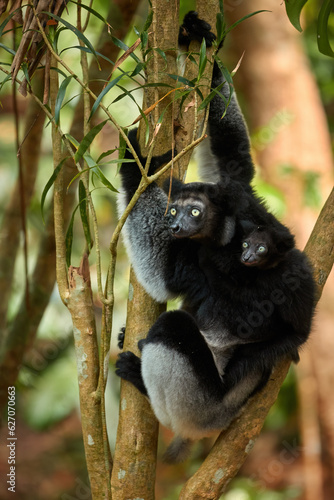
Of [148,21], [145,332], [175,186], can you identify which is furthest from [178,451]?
[148,21]

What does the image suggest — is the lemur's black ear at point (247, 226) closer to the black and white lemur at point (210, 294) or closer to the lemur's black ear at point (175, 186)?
the black and white lemur at point (210, 294)

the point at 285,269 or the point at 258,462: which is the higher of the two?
the point at 285,269

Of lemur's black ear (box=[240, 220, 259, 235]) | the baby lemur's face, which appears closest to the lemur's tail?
the baby lemur's face

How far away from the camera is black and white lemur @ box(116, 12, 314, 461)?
3545mm

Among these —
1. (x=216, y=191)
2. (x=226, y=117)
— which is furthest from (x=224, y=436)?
(x=226, y=117)

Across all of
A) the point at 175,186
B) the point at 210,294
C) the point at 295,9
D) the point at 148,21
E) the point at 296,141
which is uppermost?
the point at 295,9

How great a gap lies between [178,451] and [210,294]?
1387mm

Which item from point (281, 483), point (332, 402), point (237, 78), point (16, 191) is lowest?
point (281, 483)

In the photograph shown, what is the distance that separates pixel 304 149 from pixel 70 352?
16.2 ft

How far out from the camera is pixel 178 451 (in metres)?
4.25

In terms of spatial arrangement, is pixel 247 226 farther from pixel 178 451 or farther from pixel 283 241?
pixel 178 451

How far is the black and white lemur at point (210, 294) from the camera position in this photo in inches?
140

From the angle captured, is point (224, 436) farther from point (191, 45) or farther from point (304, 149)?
point (304, 149)

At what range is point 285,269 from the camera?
357 centimetres
